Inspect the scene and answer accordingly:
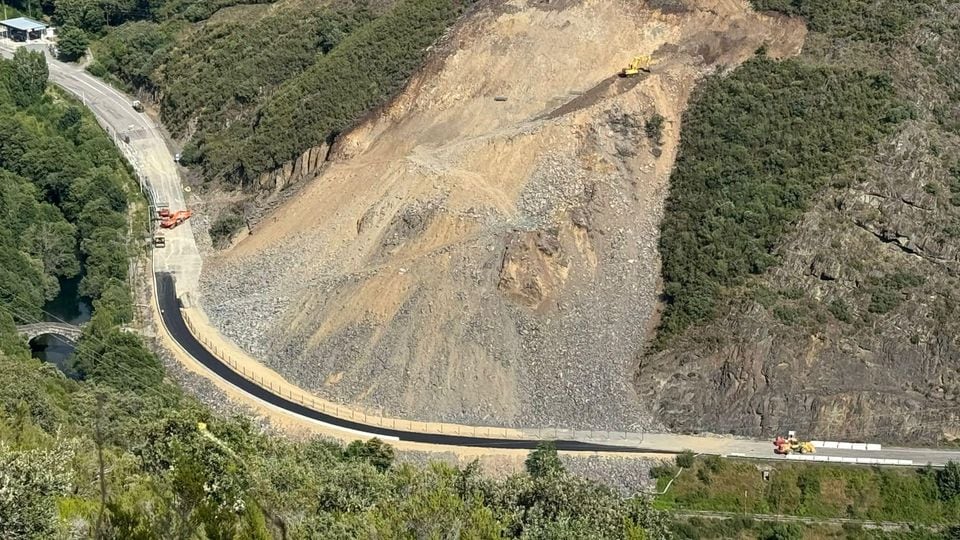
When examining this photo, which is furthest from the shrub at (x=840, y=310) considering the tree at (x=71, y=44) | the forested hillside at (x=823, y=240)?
the tree at (x=71, y=44)

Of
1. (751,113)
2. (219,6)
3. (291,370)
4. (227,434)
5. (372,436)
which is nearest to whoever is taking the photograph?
(227,434)

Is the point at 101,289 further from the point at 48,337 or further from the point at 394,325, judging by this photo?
the point at 394,325

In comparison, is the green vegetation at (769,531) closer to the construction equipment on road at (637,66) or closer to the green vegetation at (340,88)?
the construction equipment on road at (637,66)

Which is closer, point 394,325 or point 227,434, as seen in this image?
point 227,434

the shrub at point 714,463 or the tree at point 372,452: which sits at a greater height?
the tree at point 372,452

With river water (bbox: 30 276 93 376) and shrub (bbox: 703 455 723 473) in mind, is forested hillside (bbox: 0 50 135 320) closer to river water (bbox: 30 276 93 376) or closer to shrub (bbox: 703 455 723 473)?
river water (bbox: 30 276 93 376)

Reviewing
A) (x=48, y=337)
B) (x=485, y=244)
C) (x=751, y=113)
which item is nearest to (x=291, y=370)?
(x=485, y=244)

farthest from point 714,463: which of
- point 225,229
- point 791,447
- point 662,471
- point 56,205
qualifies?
point 56,205
